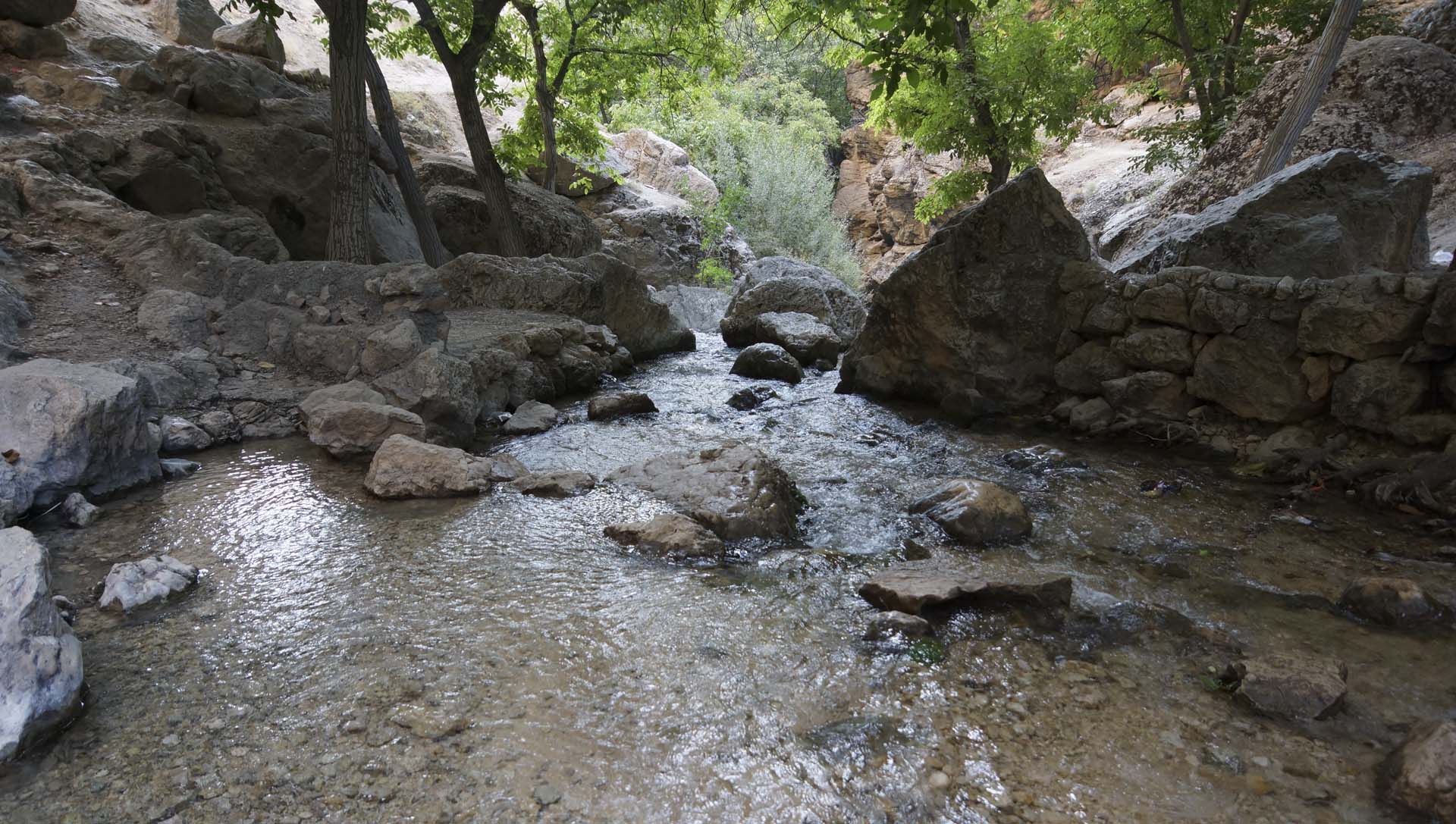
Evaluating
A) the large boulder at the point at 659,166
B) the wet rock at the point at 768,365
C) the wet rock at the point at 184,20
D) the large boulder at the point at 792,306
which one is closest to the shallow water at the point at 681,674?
the wet rock at the point at 768,365

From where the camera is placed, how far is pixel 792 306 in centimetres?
1172

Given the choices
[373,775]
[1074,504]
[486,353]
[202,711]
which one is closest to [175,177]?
[486,353]

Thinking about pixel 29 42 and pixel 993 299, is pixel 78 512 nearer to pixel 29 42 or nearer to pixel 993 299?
pixel 993 299

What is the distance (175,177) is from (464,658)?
8.56 metres

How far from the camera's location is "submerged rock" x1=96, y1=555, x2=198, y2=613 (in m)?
2.98

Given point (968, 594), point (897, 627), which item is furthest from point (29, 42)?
point (968, 594)

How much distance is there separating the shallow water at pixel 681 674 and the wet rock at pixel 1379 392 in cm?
86

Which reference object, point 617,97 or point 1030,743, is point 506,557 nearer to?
point 1030,743

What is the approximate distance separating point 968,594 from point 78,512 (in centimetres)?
473

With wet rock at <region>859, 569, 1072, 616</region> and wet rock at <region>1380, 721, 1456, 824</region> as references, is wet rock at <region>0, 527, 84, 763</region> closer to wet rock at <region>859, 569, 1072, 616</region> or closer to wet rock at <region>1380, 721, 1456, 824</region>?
wet rock at <region>859, 569, 1072, 616</region>

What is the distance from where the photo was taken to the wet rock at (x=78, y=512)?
3.74m

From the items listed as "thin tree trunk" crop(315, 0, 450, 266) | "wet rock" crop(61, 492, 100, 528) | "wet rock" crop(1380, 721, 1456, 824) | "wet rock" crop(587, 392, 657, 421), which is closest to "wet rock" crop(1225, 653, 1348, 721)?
"wet rock" crop(1380, 721, 1456, 824)

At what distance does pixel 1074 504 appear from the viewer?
4.67 metres

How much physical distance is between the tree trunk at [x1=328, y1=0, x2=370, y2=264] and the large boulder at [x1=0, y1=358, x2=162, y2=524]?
4.16m
